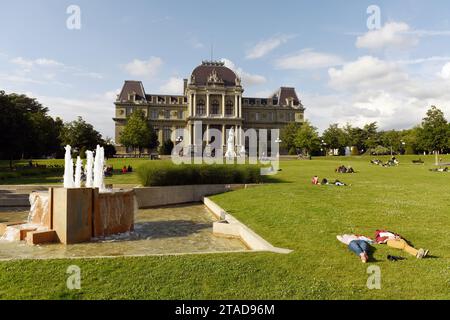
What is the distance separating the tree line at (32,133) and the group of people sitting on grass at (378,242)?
35.0 m

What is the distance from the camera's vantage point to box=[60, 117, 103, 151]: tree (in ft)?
171

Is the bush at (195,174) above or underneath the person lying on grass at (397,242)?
above

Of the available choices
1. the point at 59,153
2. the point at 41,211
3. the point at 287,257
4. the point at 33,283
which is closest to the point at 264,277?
the point at 287,257

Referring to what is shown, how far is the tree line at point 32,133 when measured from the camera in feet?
115

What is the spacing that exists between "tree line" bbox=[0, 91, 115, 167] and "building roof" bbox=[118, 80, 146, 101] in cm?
2436

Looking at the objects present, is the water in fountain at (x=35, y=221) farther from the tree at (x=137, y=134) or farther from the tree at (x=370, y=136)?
the tree at (x=370, y=136)

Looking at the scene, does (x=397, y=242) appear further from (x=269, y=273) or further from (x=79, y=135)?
(x=79, y=135)

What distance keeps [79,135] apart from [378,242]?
50.0 meters

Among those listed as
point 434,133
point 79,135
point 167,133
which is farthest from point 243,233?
point 167,133

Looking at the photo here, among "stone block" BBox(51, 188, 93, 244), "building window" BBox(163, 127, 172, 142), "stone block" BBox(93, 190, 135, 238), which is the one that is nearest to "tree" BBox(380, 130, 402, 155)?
"building window" BBox(163, 127, 172, 142)

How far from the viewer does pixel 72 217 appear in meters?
10.5

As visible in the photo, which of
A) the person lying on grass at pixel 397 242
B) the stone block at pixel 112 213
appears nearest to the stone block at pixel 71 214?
the stone block at pixel 112 213

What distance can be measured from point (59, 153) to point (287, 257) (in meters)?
74.5

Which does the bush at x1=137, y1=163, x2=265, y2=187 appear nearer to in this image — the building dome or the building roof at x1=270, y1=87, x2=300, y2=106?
the building dome
